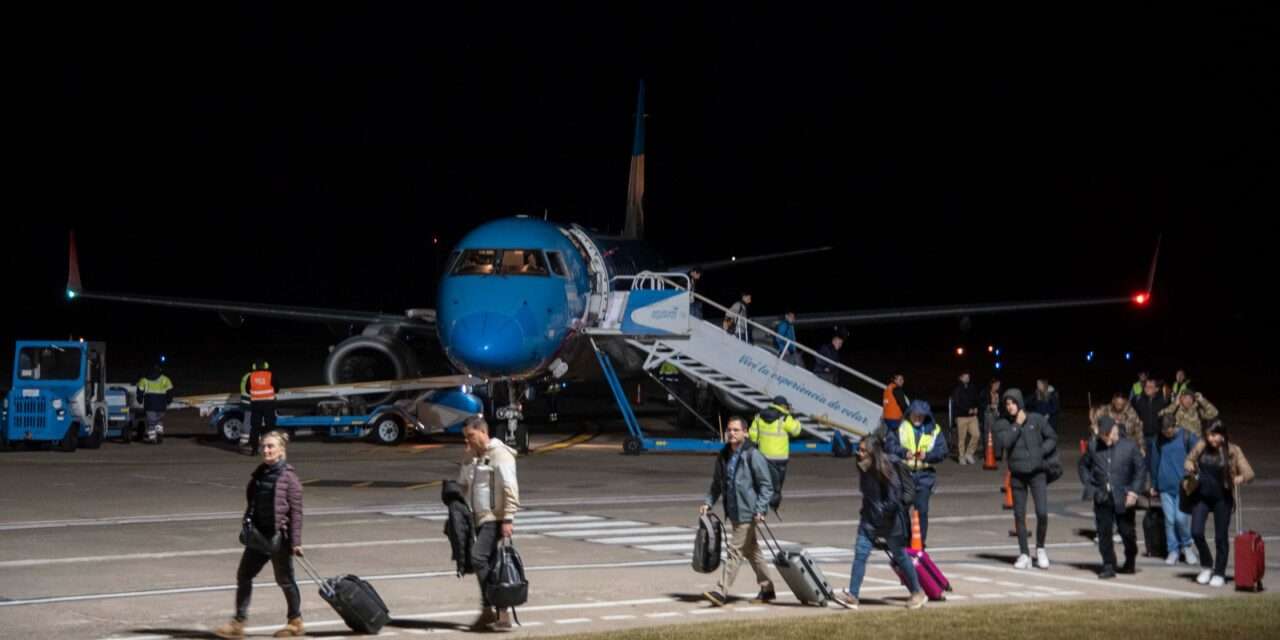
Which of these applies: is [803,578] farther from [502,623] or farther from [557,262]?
[557,262]

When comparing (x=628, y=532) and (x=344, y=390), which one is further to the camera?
(x=344, y=390)

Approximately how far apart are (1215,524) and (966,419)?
1423 cm

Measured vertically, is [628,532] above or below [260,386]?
below

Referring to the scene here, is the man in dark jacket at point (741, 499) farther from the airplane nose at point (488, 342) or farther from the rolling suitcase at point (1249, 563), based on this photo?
the airplane nose at point (488, 342)

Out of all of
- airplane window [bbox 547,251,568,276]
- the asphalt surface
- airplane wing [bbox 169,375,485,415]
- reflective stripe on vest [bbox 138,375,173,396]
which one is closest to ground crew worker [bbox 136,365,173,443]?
reflective stripe on vest [bbox 138,375,173,396]

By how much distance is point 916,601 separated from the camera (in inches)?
565

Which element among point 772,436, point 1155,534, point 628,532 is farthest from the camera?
A: point 772,436

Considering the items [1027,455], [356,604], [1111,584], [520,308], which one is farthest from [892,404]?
[356,604]

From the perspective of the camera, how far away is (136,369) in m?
60.3

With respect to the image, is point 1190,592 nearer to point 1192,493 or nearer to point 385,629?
point 1192,493

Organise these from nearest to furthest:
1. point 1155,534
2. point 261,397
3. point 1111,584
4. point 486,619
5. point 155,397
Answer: point 486,619 < point 1111,584 < point 1155,534 < point 261,397 < point 155,397

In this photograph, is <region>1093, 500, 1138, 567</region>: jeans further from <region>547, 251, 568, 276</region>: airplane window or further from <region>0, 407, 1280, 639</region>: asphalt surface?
<region>547, 251, 568, 276</region>: airplane window

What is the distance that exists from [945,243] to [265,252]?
137 ft

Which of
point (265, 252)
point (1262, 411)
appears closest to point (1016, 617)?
point (1262, 411)
